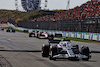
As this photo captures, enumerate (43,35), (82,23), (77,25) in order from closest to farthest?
(43,35)
(82,23)
(77,25)

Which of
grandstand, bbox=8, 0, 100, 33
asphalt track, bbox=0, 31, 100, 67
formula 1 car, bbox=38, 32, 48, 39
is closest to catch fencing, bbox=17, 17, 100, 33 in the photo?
grandstand, bbox=8, 0, 100, 33

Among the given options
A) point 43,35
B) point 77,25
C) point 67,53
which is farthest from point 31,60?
point 77,25

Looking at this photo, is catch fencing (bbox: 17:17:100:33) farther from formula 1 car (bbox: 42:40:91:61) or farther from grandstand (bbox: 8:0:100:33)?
formula 1 car (bbox: 42:40:91:61)

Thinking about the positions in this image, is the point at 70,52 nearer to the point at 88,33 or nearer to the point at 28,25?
the point at 88,33

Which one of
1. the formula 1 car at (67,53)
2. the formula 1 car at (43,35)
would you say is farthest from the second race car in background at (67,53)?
the formula 1 car at (43,35)

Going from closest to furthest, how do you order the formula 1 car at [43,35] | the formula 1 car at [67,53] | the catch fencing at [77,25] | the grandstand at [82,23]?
1. the formula 1 car at [67,53]
2. the catch fencing at [77,25]
3. the grandstand at [82,23]
4. the formula 1 car at [43,35]

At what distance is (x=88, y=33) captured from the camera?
3275 centimetres

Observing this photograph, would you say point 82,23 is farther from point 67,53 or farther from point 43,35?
point 67,53

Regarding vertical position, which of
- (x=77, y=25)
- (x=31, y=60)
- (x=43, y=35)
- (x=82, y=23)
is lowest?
(x=43, y=35)

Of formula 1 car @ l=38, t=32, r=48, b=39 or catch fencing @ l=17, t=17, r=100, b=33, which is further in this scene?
formula 1 car @ l=38, t=32, r=48, b=39

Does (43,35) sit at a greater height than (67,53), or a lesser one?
lesser

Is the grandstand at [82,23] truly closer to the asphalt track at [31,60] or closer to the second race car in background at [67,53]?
the asphalt track at [31,60]

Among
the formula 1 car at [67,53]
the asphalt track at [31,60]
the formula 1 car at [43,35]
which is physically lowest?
the formula 1 car at [43,35]

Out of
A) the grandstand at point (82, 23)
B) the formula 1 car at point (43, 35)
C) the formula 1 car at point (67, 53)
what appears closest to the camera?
the formula 1 car at point (67, 53)
